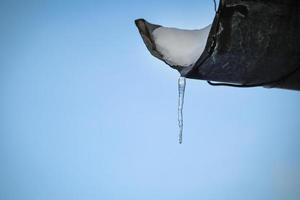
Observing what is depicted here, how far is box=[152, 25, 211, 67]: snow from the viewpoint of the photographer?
142 cm

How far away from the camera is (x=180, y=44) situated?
4.88 feet

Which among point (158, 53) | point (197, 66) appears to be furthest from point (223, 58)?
point (158, 53)

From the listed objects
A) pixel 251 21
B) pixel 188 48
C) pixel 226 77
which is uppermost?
pixel 251 21

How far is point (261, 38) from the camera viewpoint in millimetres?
1257

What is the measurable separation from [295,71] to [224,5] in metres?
0.54

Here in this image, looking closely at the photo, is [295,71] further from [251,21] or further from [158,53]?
[158,53]

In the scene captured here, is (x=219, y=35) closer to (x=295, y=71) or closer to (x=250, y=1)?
(x=250, y=1)

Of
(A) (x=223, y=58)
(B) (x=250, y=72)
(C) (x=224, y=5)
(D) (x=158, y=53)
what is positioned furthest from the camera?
(D) (x=158, y=53)

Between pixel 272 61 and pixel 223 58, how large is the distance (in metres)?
0.25

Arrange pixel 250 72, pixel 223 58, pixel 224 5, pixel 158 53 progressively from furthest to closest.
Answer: pixel 158 53, pixel 250 72, pixel 223 58, pixel 224 5

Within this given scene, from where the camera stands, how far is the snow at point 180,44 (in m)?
1.42

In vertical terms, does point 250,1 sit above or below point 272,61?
above

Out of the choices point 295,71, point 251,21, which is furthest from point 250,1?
point 295,71

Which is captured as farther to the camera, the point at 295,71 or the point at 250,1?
the point at 295,71
